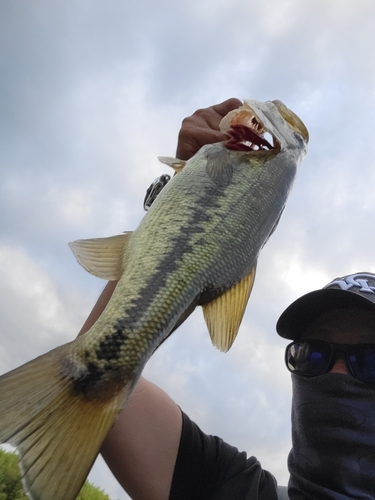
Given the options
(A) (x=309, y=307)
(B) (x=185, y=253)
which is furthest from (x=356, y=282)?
(B) (x=185, y=253)

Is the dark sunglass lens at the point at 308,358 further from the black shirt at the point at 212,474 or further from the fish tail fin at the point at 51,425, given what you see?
the fish tail fin at the point at 51,425

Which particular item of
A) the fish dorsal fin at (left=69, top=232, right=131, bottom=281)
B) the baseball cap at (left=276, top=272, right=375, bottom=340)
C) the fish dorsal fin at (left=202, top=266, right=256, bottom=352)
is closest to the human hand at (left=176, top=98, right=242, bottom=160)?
the fish dorsal fin at (left=69, top=232, right=131, bottom=281)

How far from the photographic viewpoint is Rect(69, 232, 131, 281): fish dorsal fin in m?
1.81

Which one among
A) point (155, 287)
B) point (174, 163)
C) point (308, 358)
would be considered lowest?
point (155, 287)

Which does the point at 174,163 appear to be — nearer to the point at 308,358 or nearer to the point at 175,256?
the point at 175,256

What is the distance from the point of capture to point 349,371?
2.99 m

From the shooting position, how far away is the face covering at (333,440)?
104 inches

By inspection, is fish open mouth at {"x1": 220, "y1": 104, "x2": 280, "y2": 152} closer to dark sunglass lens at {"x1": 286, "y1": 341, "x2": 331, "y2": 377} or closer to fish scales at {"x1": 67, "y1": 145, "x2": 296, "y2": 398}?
fish scales at {"x1": 67, "y1": 145, "x2": 296, "y2": 398}

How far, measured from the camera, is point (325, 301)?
11.1 feet

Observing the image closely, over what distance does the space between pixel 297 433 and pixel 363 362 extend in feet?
2.18

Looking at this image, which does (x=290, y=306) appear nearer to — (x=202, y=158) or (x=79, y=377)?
(x=202, y=158)

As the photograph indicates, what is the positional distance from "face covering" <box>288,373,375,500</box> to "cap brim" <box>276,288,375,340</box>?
0.52m

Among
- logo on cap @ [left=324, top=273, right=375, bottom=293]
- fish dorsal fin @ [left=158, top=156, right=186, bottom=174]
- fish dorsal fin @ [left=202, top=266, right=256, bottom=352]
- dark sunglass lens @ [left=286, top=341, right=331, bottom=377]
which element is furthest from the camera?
logo on cap @ [left=324, top=273, right=375, bottom=293]

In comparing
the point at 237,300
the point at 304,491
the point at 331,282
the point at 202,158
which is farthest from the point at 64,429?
the point at 331,282
